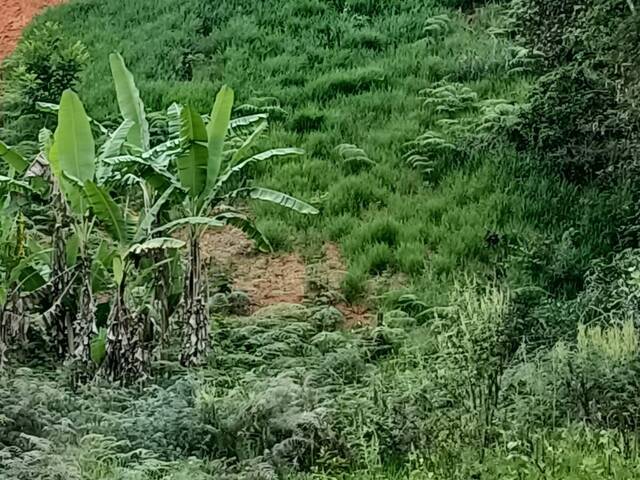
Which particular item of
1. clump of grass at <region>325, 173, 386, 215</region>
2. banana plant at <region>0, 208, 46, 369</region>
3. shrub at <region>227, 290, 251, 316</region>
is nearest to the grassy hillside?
clump of grass at <region>325, 173, 386, 215</region>

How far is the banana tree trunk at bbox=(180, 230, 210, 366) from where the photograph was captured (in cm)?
725

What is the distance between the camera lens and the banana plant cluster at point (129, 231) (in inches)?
274

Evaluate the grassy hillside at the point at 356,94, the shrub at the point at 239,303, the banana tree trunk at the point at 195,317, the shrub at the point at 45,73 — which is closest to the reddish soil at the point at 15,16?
the grassy hillside at the point at 356,94

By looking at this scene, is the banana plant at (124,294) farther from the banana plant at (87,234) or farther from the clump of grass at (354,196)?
the clump of grass at (354,196)

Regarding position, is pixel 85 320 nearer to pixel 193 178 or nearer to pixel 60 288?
pixel 60 288

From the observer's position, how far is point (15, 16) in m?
16.8

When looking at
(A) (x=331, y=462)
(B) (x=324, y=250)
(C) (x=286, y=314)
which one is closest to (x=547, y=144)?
(B) (x=324, y=250)

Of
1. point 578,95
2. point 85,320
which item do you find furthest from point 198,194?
point 578,95

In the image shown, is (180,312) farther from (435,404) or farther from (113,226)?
(435,404)

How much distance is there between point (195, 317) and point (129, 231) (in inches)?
30.5

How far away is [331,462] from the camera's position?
538 centimetres

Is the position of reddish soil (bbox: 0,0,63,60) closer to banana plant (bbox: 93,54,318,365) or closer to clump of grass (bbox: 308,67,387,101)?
clump of grass (bbox: 308,67,387,101)

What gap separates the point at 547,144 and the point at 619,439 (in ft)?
18.0

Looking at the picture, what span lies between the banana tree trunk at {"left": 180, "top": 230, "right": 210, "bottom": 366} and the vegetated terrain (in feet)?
0.05
